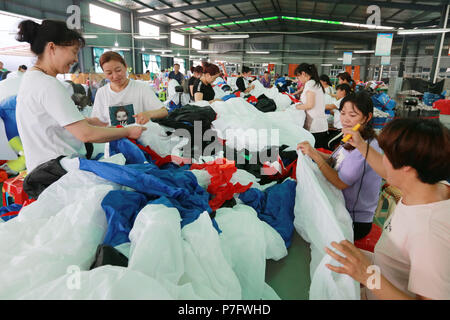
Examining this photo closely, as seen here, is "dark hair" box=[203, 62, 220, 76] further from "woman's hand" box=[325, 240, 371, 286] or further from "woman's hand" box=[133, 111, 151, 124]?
"woman's hand" box=[325, 240, 371, 286]

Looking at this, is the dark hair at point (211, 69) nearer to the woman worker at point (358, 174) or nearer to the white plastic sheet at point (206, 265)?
the woman worker at point (358, 174)

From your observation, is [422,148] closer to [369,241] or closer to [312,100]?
[369,241]

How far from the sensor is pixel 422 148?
78 centimetres

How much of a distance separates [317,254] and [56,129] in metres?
1.31

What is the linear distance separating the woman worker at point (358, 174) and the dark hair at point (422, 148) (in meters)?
0.56

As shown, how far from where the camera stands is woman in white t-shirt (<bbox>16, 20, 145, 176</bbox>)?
1.19 m

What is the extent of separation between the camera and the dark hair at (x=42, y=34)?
48.6 inches

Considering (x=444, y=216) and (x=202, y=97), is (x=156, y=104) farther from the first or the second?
(x=444, y=216)

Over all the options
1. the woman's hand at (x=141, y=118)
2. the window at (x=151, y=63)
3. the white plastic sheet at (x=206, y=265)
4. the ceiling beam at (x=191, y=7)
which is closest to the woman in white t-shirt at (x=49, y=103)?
the woman's hand at (x=141, y=118)

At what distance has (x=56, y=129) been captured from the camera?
1.30 metres

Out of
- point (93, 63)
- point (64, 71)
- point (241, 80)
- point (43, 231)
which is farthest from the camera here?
point (93, 63)
